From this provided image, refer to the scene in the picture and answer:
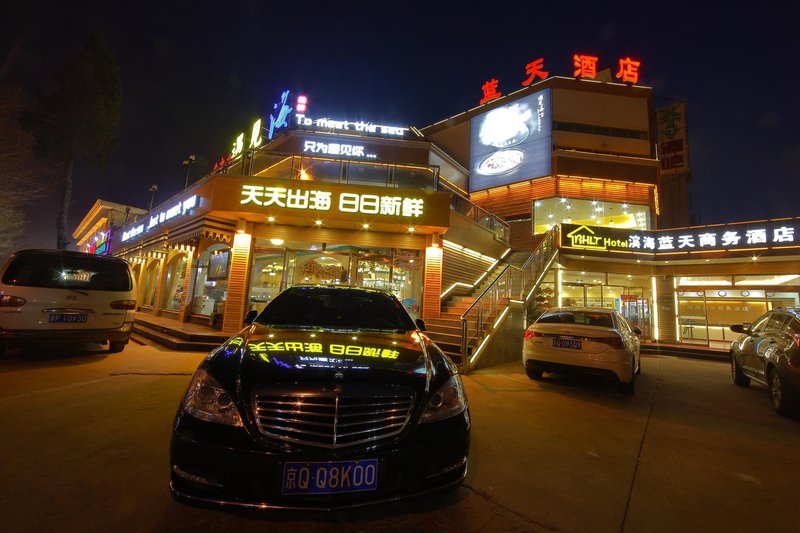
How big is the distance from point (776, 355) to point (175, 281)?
1891cm

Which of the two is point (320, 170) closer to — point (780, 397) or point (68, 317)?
point (68, 317)

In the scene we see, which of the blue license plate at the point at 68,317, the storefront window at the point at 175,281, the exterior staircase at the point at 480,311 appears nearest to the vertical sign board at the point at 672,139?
the exterior staircase at the point at 480,311

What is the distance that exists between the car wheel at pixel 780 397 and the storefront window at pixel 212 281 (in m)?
12.5

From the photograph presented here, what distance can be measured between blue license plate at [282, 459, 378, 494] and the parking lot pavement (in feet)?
0.51

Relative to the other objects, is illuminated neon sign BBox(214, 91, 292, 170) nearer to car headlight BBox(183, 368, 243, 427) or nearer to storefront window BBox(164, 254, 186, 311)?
storefront window BBox(164, 254, 186, 311)

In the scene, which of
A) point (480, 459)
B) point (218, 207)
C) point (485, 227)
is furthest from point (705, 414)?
point (218, 207)

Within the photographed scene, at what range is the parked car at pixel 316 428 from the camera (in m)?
1.88

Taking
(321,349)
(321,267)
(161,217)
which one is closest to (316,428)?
(321,349)

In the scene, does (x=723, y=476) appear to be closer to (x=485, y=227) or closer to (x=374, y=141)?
(x=485, y=227)

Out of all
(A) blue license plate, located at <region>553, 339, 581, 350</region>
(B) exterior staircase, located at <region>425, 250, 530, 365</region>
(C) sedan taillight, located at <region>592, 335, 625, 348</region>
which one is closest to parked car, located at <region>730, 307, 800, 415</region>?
(C) sedan taillight, located at <region>592, 335, 625, 348</region>

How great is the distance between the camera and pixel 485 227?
14.0 m

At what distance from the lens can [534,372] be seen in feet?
21.7

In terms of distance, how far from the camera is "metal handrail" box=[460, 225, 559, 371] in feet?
25.4

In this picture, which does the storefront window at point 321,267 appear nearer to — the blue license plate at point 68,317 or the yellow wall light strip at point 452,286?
the yellow wall light strip at point 452,286
